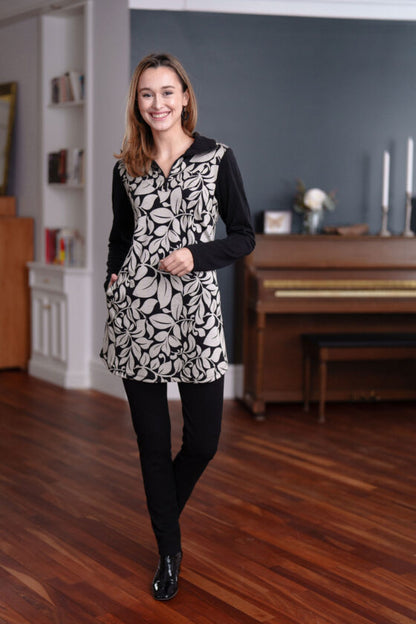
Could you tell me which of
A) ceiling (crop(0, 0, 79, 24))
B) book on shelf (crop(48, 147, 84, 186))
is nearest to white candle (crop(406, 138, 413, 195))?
book on shelf (crop(48, 147, 84, 186))

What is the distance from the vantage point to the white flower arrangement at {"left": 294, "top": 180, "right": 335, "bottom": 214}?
16.6 ft

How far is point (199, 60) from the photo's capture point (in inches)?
199

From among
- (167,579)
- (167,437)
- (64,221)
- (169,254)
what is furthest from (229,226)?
(64,221)

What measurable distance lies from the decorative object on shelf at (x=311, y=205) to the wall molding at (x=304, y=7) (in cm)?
106

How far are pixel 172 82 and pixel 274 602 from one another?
1513 millimetres

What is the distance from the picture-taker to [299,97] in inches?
204

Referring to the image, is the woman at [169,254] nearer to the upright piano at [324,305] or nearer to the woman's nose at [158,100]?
the woman's nose at [158,100]

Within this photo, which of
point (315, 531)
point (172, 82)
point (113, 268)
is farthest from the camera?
point (315, 531)

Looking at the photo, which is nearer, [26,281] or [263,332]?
[263,332]

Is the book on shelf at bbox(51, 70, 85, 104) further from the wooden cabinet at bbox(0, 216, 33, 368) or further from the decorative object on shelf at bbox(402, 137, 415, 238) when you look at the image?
the decorative object on shelf at bbox(402, 137, 415, 238)

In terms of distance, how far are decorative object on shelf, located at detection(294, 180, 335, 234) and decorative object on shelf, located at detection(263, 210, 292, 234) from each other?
9 centimetres

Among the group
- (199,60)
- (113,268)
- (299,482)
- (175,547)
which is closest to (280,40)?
(199,60)

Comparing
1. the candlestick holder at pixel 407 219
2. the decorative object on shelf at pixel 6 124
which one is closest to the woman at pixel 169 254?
the candlestick holder at pixel 407 219

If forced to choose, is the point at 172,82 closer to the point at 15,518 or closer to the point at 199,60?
the point at 15,518
